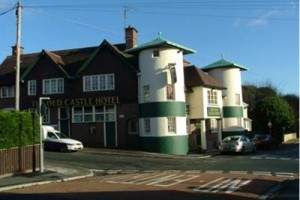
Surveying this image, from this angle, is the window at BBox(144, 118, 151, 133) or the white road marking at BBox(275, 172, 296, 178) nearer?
the white road marking at BBox(275, 172, 296, 178)

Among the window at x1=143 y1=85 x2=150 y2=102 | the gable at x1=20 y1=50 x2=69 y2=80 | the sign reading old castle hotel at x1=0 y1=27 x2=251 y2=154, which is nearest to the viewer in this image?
the sign reading old castle hotel at x1=0 y1=27 x2=251 y2=154

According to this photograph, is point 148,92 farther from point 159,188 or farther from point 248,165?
point 159,188

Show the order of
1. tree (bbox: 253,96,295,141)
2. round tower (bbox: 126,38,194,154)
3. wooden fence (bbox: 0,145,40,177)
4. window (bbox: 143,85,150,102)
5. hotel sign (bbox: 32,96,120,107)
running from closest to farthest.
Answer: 1. wooden fence (bbox: 0,145,40,177)
2. round tower (bbox: 126,38,194,154)
3. window (bbox: 143,85,150,102)
4. hotel sign (bbox: 32,96,120,107)
5. tree (bbox: 253,96,295,141)

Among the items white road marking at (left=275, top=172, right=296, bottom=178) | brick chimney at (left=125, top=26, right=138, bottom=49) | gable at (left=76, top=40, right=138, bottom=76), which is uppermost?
brick chimney at (left=125, top=26, right=138, bottom=49)

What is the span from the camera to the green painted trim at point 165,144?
41.5 m

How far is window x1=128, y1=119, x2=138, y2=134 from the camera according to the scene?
43.3m

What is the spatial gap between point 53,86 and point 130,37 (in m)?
7.97

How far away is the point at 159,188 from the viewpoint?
17.7 m

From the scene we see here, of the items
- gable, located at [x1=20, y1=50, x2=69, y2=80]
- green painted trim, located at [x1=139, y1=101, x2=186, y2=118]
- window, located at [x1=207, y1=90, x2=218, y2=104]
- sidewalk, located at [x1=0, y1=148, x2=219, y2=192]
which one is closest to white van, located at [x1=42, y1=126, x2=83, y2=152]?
green painted trim, located at [x1=139, y1=101, x2=186, y2=118]

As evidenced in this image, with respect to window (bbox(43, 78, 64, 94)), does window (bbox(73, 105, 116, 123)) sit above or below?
below

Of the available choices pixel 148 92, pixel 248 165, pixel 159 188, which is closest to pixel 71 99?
pixel 148 92

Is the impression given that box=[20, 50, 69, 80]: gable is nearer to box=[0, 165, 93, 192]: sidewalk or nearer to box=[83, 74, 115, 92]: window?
box=[83, 74, 115, 92]: window

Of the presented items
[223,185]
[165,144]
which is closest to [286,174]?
[223,185]

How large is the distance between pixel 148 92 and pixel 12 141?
2064 centimetres
